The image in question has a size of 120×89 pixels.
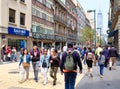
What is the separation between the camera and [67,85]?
853cm

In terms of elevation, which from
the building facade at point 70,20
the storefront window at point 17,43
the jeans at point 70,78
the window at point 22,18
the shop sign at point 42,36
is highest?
the building facade at point 70,20

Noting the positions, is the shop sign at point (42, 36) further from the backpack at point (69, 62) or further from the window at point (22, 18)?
the backpack at point (69, 62)

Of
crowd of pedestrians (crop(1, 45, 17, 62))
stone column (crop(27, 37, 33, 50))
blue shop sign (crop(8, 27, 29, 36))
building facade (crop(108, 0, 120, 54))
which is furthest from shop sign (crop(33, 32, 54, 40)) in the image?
crowd of pedestrians (crop(1, 45, 17, 62))

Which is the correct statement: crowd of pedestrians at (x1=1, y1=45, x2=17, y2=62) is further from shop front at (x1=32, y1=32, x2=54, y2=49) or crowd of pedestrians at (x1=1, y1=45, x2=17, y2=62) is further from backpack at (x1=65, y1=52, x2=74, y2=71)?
backpack at (x1=65, y1=52, x2=74, y2=71)

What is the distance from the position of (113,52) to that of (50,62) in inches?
344

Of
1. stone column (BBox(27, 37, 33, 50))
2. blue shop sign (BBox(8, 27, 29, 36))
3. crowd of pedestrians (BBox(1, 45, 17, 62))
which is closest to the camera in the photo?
crowd of pedestrians (BBox(1, 45, 17, 62))

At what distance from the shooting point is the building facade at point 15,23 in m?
31.0

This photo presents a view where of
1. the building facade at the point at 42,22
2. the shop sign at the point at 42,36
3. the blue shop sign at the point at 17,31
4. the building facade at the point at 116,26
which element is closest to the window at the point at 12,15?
the blue shop sign at the point at 17,31

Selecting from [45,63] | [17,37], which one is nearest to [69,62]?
[45,63]

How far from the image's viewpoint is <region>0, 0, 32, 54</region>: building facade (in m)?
31.0

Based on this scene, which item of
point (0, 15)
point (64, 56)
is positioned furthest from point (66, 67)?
point (0, 15)

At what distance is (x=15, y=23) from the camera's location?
112 ft

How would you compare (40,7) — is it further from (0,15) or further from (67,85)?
(67,85)

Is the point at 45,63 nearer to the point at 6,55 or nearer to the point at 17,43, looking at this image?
the point at 6,55
